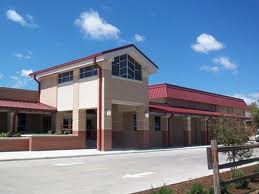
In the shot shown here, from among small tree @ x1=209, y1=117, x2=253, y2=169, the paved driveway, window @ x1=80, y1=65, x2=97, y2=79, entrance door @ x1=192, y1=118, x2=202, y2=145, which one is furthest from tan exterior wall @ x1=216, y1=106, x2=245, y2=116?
small tree @ x1=209, y1=117, x2=253, y2=169

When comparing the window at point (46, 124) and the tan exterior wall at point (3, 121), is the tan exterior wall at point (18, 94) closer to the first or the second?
the tan exterior wall at point (3, 121)

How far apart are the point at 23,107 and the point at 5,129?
123 inches

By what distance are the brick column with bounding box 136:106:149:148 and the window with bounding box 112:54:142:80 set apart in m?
2.97

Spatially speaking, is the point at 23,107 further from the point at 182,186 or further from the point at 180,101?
the point at 182,186

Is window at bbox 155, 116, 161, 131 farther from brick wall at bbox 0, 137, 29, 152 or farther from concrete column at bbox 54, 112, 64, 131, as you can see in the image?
brick wall at bbox 0, 137, 29, 152

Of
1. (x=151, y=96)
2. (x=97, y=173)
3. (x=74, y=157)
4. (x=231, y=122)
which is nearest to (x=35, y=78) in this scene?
(x=151, y=96)

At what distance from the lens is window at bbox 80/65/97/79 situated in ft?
96.0

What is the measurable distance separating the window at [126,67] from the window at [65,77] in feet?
14.9

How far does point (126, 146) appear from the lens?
111 feet

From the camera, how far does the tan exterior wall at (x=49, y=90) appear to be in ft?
110

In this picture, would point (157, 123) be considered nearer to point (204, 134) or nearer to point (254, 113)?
point (204, 134)

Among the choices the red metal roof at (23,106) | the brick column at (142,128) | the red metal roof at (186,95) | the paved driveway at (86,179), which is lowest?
the paved driveway at (86,179)

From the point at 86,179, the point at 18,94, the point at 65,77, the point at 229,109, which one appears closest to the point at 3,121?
the point at 18,94

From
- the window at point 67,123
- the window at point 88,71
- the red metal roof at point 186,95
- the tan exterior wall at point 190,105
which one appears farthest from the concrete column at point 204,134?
the window at point 88,71
